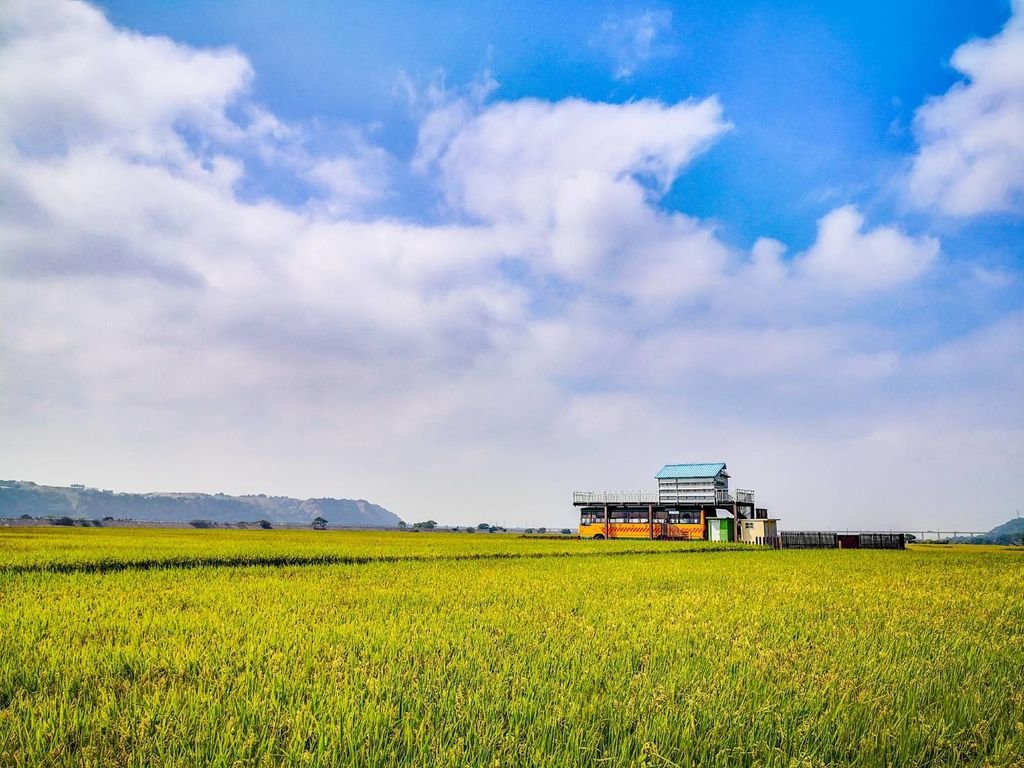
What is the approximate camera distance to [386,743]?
11.8 ft

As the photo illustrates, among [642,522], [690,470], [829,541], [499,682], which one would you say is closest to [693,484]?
[690,470]

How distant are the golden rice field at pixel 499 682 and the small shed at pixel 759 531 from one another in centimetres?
4546

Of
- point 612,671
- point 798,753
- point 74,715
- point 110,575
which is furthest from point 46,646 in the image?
point 110,575

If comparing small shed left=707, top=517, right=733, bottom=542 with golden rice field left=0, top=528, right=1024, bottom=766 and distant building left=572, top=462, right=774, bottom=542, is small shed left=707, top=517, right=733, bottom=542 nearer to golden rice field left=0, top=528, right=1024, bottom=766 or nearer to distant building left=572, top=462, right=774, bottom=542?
distant building left=572, top=462, right=774, bottom=542

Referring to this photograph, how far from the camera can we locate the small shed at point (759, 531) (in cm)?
5219

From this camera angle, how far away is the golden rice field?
3564 mm

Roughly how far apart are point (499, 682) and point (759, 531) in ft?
178

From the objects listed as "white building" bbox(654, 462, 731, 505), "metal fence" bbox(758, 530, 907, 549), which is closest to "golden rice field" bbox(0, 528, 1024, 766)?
"metal fence" bbox(758, 530, 907, 549)

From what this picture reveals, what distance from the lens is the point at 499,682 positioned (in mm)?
4703

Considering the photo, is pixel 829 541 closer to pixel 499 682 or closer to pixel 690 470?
pixel 690 470

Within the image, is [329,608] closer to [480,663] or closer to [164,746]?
[480,663]

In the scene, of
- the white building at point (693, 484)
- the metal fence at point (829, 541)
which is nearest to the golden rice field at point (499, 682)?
the metal fence at point (829, 541)

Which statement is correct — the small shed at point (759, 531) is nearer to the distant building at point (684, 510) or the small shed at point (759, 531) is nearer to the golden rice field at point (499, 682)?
the distant building at point (684, 510)

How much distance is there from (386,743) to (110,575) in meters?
14.2
